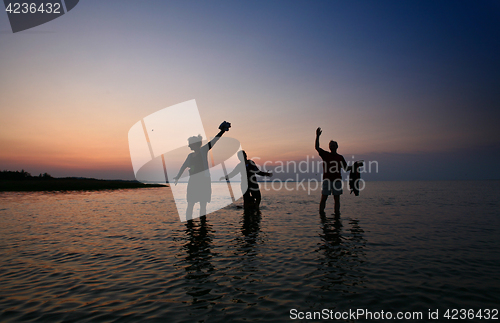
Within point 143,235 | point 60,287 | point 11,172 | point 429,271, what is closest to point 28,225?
point 143,235

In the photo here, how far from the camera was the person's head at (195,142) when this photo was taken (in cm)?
933

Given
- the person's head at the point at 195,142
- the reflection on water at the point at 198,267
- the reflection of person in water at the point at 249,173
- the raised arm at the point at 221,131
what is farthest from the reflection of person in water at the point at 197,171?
the reflection of person in water at the point at 249,173

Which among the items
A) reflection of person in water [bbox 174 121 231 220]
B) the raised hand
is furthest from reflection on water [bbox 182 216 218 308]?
the raised hand

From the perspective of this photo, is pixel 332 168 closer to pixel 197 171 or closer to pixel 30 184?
pixel 197 171

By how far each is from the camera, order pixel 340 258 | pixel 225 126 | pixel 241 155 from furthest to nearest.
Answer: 1. pixel 241 155
2. pixel 225 126
3. pixel 340 258

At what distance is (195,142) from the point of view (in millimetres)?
9312

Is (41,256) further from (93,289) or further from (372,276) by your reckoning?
(372,276)

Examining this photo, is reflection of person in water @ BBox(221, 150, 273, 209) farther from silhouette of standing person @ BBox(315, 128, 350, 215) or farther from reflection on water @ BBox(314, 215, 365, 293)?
reflection on water @ BBox(314, 215, 365, 293)

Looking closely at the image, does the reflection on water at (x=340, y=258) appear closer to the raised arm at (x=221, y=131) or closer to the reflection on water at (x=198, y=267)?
the reflection on water at (x=198, y=267)

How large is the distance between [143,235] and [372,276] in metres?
7.47

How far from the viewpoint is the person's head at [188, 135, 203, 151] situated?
30.6 ft

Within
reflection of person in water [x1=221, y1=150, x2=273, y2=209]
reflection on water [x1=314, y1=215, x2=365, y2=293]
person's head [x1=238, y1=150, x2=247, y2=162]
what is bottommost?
reflection on water [x1=314, y1=215, x2=365, y2=293]

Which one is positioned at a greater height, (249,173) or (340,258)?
(249,173)

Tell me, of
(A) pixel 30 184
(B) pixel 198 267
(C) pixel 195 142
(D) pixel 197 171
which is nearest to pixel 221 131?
(C) pixel 195 142
